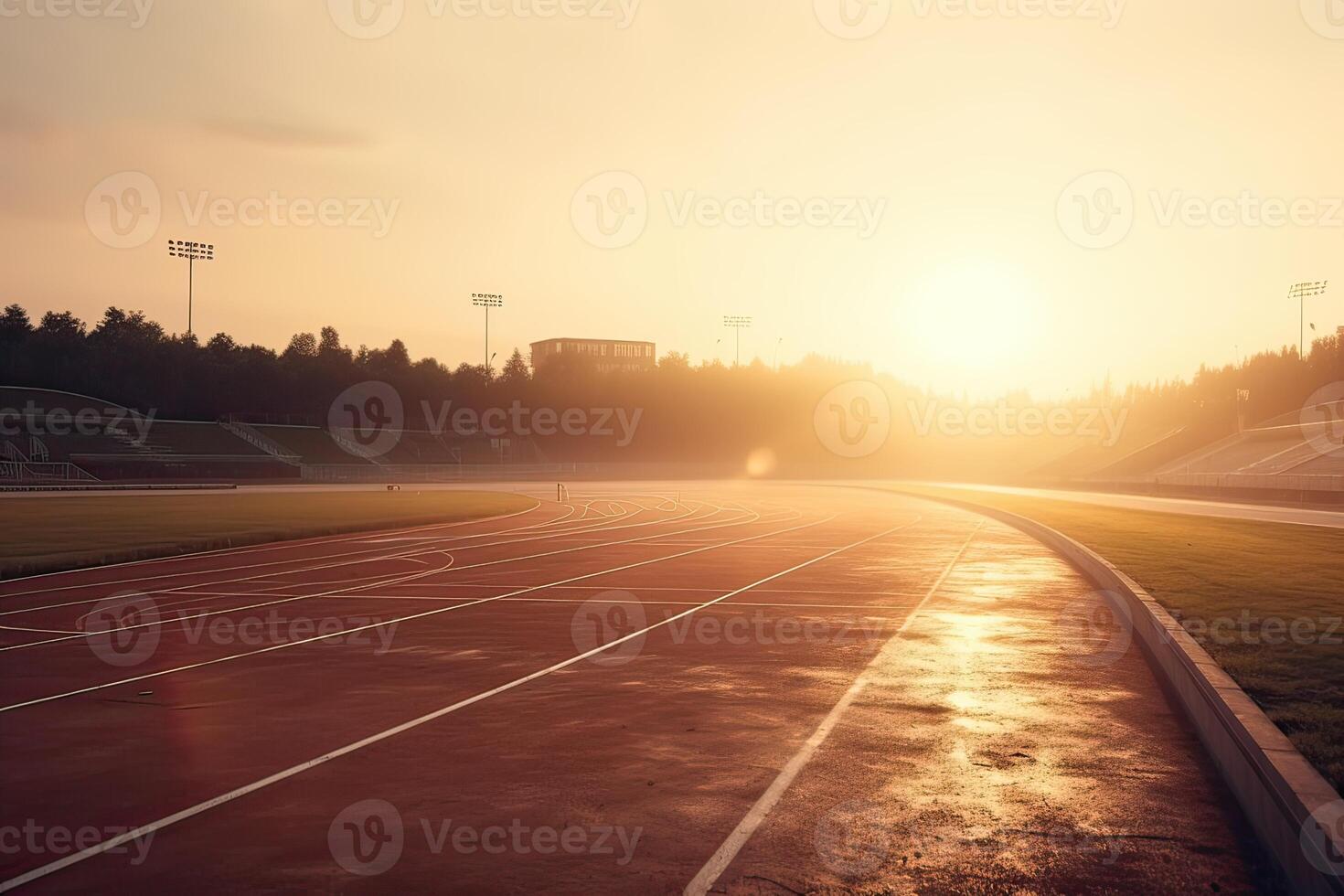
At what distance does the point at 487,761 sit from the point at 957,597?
10.6m

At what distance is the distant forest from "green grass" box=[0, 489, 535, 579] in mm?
50394

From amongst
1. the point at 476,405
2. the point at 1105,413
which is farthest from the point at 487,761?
the point at 1105,413

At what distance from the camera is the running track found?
5309 mm

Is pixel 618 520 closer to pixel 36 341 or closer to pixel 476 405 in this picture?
pixel 476 405

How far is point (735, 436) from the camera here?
440ft

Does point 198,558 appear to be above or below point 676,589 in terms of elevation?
below

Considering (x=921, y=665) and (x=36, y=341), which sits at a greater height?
(x=36, y=341)

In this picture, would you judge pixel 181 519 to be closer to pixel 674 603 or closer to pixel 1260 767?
pixel 674 603

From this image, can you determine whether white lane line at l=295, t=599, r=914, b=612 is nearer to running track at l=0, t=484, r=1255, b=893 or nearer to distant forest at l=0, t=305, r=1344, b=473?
running track at l=0, t=484, r=1255, b=893

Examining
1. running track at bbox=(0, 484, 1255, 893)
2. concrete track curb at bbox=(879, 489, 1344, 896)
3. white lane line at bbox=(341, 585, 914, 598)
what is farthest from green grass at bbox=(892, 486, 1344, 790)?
white lane line at bbox=(341, 585, 914, 598)

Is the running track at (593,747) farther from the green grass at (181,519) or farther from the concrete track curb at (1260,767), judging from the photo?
the green grass at (181,519)

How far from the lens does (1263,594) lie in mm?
13867

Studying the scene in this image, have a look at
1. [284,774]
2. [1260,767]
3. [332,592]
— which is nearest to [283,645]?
[332,592]

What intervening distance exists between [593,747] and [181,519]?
1164 inches
